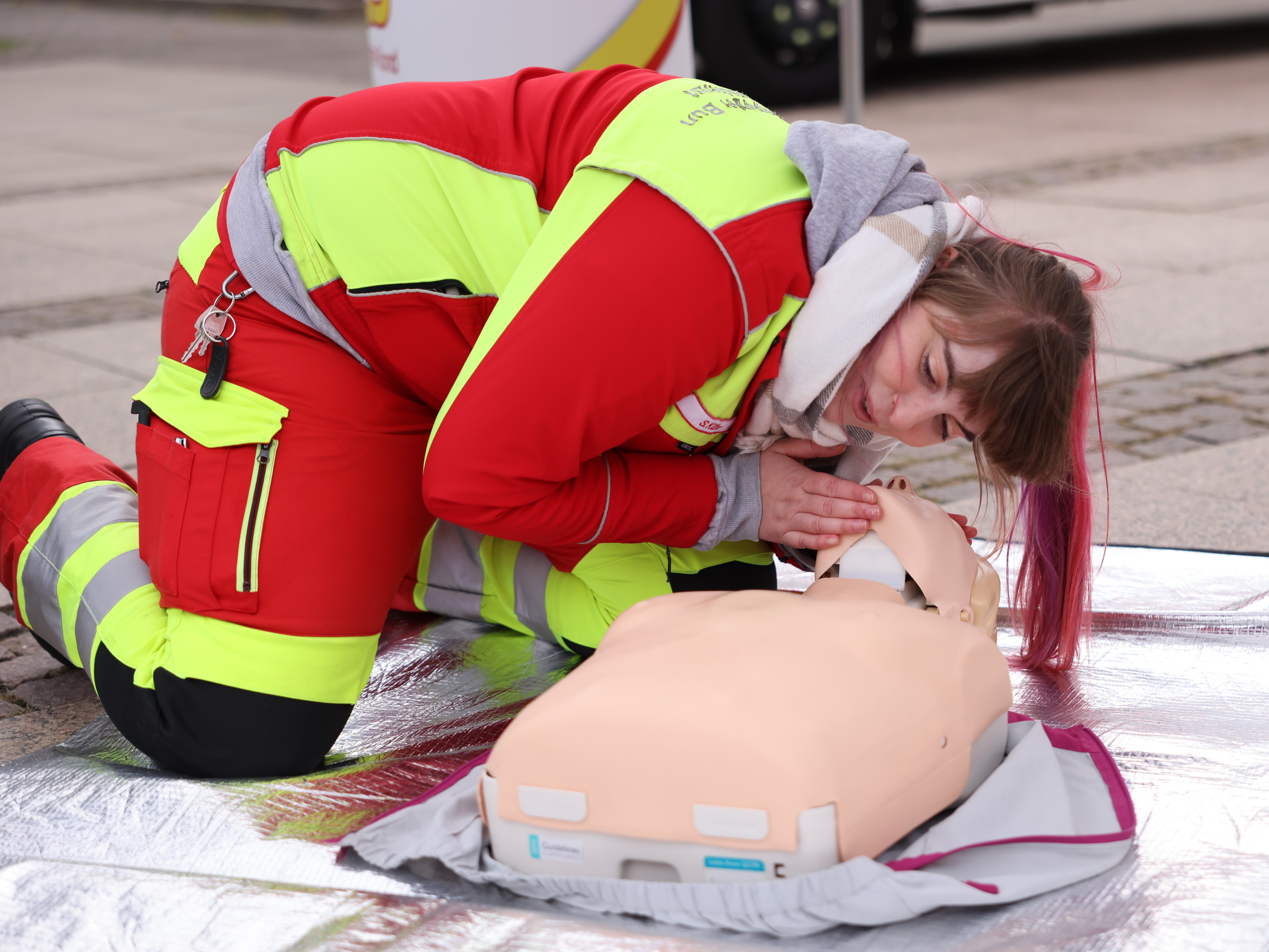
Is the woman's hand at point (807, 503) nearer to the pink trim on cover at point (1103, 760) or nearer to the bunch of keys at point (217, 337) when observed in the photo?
the pink trim on cover at point (1103, 760)

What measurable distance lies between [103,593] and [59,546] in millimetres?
166

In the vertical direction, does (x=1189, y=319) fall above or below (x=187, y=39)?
above

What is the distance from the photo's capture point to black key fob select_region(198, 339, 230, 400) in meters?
1.90

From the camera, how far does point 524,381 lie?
5.19ft

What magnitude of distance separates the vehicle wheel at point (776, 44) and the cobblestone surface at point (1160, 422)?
4.22m

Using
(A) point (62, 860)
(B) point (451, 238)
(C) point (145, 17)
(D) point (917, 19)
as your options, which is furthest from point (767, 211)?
(C) point (145, 17)

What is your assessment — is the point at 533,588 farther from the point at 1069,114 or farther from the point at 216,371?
the point at 1069,114

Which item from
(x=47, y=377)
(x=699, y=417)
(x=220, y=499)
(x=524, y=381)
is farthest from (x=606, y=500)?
(x=47, y=377)

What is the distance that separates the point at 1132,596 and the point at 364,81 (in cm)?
876

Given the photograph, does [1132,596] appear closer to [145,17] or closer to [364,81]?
[364,81]

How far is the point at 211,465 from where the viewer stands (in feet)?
6.23

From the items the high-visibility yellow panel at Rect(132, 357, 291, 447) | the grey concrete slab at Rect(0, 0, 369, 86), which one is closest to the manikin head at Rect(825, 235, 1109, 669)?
the high-visibility yellow panel at Rect(132, 357, 291, 447)

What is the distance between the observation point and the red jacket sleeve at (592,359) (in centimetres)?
157

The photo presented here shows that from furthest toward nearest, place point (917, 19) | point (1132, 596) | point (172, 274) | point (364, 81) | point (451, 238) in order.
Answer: point (364, 81), point (917, 19), point (1132, 596), point (172, 274), point (451, 238)
